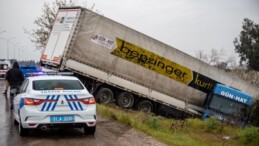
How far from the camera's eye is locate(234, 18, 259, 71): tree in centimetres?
4984

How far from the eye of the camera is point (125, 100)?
734 inches

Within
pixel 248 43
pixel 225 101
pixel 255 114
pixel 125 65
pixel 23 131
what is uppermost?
pixel 248 43

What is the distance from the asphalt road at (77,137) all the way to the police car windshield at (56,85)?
1133mm

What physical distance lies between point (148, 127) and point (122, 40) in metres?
8.08

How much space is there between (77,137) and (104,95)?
9617mm

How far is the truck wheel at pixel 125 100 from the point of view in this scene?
18.5m

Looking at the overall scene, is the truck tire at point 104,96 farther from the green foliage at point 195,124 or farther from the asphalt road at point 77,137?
the asphalt road at point 77,137

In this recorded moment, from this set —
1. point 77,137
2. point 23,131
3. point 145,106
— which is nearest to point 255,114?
point 145,106

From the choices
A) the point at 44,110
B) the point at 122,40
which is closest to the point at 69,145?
the point at 44,110

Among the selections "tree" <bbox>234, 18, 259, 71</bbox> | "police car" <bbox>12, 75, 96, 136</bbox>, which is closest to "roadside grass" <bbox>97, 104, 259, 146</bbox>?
"police car" <bbox>12, 75, 96, 136</bbox>

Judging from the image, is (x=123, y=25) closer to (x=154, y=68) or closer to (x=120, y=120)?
(x=154, y=68)

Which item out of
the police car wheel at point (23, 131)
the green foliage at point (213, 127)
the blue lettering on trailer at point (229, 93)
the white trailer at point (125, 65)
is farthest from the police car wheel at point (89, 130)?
the blue lettering on trailer at point (229, 93)

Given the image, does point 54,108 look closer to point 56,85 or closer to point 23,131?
point 56,85

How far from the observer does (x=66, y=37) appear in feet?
56.5
